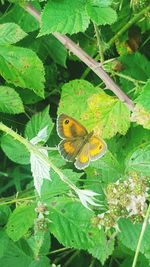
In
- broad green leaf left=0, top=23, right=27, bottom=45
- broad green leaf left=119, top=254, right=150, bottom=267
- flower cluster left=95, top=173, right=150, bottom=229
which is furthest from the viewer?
broad green leaf left=119, top=254, right=150, bottom=267

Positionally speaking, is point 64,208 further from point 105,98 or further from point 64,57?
point 64,57

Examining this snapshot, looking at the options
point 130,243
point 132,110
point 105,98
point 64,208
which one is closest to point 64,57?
point 105,98

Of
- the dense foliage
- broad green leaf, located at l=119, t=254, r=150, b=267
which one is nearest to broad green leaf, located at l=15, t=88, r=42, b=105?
the dense foliage

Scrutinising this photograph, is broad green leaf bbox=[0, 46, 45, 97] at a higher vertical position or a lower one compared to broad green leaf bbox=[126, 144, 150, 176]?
higher

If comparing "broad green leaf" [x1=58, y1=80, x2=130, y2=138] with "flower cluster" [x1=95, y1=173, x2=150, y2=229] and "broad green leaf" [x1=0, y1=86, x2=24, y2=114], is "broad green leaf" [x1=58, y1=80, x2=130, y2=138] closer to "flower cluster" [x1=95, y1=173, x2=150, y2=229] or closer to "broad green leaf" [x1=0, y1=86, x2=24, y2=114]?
"broad green leaf" [x1=0, y1=86, x2=24, y2=114]

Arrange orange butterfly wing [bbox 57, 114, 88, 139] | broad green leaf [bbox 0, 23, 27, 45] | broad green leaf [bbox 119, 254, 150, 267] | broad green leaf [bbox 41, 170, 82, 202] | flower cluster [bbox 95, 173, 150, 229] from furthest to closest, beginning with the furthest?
broad green leaf [bbox 119, 254, 150, 267], broad green leaf [bbox 0, 23, 27, 45], broad green leaf [bbox 41, 170, 82, 202], orange butterfly wing [bbox 57, 114, 88, 139], flower cluster [bbox 95, 173, 150, 229]

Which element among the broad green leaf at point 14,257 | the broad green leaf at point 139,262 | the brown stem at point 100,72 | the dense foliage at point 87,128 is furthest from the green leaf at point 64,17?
the broad green leaf at point 139,262

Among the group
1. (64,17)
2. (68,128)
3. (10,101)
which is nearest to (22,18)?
(10,101)

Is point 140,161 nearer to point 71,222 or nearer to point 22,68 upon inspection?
point 71,222
